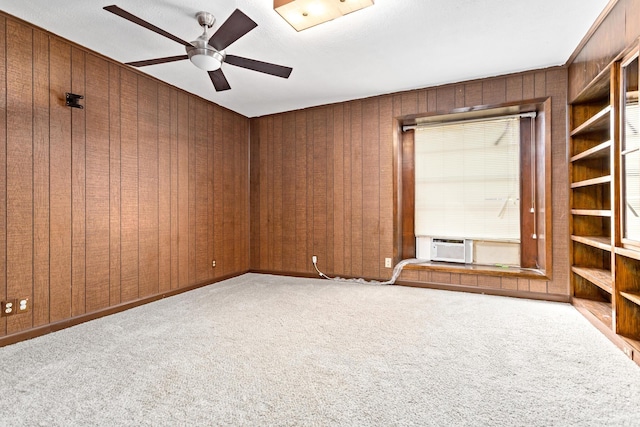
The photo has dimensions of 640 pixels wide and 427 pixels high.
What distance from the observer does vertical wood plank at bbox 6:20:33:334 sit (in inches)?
97.3

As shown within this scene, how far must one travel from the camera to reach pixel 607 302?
10.2 feet

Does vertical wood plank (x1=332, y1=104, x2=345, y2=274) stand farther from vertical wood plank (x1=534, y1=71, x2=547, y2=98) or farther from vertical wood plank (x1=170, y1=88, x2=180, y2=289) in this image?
vertical wood plank (x1=534, y1=71, x2=547, y2=98)

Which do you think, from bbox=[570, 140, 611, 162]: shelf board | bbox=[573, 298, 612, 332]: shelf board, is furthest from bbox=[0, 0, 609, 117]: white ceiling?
bbox=[573, 298, 612, 332]: shelf board

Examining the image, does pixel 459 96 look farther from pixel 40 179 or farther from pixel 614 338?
→ pixel 40 179

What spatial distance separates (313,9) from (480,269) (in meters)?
3.25

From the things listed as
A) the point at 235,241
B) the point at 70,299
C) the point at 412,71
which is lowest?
the point at 70,299

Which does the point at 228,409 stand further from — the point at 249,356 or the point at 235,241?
the point at 235,241

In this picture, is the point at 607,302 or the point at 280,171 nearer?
the point at 607,302

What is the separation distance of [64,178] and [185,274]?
5.58ft

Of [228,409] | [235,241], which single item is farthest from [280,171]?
[228,409]

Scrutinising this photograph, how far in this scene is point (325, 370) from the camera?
Result: 1.99 meters

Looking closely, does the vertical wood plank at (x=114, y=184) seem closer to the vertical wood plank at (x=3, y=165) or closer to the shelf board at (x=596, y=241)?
the vertical wood plank at (x=3, y=165)

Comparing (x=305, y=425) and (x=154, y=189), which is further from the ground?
(x=154, y=189)

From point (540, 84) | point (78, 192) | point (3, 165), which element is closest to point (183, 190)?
point (78, 192)
